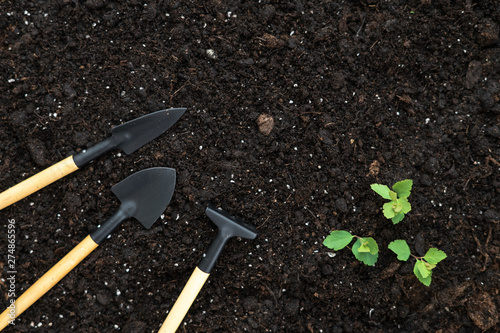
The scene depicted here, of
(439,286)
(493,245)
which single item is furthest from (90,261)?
(493,245)

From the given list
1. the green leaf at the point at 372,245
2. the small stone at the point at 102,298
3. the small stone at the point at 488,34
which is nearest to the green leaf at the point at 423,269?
the green leaf at the point at 372,245

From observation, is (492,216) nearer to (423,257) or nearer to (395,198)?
(423,257)

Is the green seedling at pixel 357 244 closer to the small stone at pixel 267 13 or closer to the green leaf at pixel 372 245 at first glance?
the green leaf at pixel 372 245

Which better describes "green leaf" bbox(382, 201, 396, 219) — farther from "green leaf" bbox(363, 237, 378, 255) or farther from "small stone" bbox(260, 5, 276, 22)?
"small stone" bbox(260, 5, 276, 22)

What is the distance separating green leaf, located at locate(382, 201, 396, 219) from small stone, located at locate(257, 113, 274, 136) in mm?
645

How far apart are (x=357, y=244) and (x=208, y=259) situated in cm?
69

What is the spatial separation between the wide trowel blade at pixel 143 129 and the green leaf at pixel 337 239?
35.7 inches

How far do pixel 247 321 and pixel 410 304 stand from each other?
81 centimetres

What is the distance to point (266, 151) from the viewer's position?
1.94 meters

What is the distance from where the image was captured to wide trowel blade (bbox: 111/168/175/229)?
182 centimetres

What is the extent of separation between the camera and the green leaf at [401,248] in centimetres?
184

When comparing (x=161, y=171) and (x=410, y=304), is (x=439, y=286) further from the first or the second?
(x=161, y=171)

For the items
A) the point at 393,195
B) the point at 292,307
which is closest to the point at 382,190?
the point at 393,195

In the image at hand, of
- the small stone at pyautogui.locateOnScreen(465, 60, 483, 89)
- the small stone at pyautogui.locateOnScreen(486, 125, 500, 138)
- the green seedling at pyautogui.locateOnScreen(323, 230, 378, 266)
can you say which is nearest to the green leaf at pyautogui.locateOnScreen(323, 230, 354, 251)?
the green seedling at pyautogui.locateOnScreen(323, 230, 378, 266)
